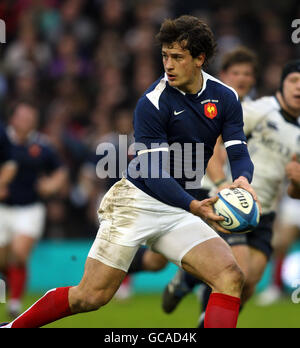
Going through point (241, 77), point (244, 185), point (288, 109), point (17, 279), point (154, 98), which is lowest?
point (17, 279)

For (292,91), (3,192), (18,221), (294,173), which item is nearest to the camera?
(294,173)

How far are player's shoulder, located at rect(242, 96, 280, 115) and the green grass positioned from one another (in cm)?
230

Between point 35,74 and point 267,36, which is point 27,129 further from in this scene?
point 267,36

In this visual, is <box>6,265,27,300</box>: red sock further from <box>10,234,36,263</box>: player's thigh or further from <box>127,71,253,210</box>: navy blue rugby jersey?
<box>127,71,253,210</box>: navy blue rugby jersey

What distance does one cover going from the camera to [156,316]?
8141 mm

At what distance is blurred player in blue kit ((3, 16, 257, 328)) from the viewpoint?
4.70 m

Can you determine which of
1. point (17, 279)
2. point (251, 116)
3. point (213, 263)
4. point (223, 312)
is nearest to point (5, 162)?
point (17, 279)

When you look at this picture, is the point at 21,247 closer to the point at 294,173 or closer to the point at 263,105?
the point at 263,105

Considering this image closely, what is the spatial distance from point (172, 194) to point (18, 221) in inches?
184

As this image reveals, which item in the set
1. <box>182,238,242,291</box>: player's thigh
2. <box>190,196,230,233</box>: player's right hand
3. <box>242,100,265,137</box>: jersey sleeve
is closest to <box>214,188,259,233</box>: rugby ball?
<box>190,196,230,233</box>: player's right hand

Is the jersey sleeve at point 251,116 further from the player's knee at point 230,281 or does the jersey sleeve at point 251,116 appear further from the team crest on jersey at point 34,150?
the team crest on jersey at point 34,150
